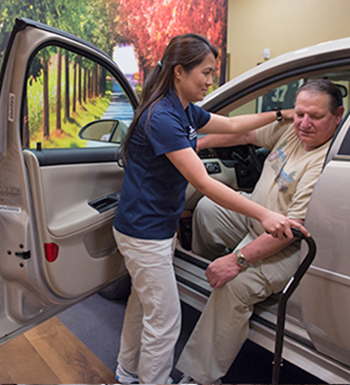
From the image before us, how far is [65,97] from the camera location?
440 centimetres

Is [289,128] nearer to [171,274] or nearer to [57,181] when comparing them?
[171,274]

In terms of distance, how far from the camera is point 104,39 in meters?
3.89

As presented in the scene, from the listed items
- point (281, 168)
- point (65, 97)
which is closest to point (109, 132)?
point (281, 168)

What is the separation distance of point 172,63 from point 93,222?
2.49ft

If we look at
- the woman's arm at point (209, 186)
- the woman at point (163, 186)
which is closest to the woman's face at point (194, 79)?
the woman at point (163, 186)

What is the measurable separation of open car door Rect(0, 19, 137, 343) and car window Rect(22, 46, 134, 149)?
221 cm

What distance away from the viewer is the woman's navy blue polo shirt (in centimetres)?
134

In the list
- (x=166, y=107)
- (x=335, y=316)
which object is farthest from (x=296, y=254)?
(x=166, y=107)

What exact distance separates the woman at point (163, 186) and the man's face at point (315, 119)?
1.49ft

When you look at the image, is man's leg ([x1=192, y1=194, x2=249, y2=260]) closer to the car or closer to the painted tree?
the car

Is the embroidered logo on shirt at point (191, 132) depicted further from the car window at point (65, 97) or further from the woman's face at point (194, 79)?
the car window at point (65, 97)

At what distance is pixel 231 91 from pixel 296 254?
872mm

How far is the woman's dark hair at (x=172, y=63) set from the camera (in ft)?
4.46

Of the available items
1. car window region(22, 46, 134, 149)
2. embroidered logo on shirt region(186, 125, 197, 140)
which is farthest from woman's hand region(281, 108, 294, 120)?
car window region(22, 46, 134, 149)
